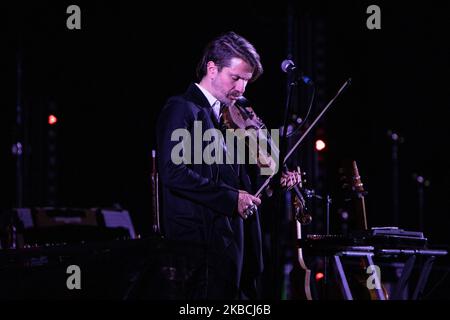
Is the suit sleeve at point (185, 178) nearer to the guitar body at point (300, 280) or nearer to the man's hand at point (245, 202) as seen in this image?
the man's hand at point (245, 202)

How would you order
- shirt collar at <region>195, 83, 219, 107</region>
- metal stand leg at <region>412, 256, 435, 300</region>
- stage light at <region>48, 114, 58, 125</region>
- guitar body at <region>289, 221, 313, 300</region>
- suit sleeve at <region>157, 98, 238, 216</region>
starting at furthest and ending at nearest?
stage light at <region>48, 114, 58, 125</region> < guitar body at <region>289, 221, 313, 300</region> < metal stand leg at <region>412, 256, 435, 300</region> < shirt collar at <region>195, 83, 219, 107</region> < suit sleeve at <region>157, 98, 238, 216</region>

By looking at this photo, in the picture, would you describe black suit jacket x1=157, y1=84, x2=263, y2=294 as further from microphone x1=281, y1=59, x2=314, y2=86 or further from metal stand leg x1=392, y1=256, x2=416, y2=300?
metal stand leg x1=392, y1=256, x2=416, y2=300

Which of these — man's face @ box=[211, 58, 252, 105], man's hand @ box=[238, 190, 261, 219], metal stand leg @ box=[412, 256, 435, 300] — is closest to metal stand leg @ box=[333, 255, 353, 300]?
metal stand leg @ box=[412, 256, 435, 300]

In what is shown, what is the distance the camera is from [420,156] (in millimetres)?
9023

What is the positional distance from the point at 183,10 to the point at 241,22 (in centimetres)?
67

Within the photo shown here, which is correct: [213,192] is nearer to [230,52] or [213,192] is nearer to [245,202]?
[245,202]

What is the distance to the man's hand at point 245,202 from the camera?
2.97 m

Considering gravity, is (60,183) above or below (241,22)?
below

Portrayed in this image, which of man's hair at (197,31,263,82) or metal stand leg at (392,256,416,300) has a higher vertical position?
man's hair at (197,31,263,82)

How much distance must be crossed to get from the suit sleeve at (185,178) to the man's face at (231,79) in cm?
25

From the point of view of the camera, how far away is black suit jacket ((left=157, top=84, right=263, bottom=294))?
2.96 meters

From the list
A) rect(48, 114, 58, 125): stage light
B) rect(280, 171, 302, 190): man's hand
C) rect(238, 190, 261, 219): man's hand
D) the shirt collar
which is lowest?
rect(238, 190, 261, 219): man's hand
